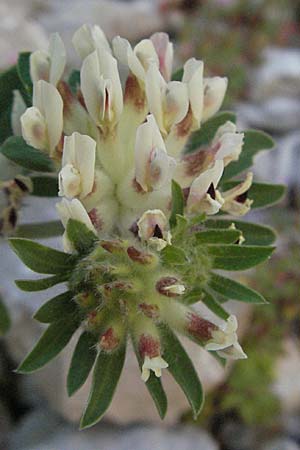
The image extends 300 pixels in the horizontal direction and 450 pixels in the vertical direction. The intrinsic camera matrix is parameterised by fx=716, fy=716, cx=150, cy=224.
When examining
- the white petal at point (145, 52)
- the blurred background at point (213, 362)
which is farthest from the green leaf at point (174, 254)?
the blurred background at point (213, 362)

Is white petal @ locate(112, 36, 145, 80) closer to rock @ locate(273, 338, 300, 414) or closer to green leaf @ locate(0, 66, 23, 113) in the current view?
green leaf @ locate(0, 66, 23, 113)

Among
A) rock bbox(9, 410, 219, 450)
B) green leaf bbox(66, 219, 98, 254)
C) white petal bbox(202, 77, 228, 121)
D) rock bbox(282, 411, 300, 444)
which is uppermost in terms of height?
white petal bbox(202, 77, 228, 121)

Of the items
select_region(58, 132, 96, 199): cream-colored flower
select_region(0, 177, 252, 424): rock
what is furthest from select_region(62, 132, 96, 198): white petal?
select_region(0, 177, 252, 424): rock

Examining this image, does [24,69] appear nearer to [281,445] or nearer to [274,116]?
[281,445]

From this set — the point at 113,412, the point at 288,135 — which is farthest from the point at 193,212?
the point at 288,135

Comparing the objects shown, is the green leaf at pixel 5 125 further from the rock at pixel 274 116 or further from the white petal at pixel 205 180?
the rock at pixel 274 116

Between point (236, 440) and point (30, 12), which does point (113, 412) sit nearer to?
point (236, 440)

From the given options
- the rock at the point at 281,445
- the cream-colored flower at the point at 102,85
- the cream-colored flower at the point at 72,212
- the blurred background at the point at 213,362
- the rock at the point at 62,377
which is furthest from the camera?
the rock at the point at 281,445
